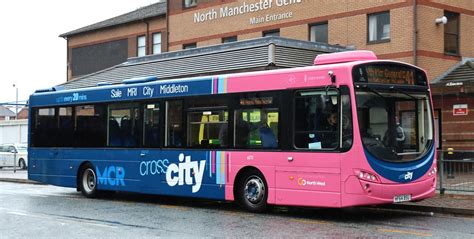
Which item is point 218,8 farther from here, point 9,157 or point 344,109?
point 344,109

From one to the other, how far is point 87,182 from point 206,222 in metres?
6.49

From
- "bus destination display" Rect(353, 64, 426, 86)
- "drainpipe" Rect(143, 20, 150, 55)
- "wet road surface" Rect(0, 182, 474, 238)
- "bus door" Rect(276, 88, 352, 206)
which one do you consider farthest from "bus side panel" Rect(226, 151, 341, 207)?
"drainpipe" Rect(143, 20, 150, 55)

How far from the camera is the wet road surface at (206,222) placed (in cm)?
1009

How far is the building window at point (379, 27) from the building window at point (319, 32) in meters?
2.20

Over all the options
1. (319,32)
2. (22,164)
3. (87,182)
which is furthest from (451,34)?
(22,164)

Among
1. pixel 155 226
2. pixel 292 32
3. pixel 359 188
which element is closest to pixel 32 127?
pixel 155 226

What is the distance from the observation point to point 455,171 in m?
14.6

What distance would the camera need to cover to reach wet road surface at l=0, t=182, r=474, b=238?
33.1 ft

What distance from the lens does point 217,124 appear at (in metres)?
13.5

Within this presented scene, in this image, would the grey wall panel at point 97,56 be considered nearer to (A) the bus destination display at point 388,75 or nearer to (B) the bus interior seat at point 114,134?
(B) the bus interior seat at point 114,134

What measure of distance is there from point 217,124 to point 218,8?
18951mm

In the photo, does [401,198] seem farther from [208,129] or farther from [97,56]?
[97,56]

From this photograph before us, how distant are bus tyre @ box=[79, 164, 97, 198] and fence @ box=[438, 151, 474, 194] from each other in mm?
9093

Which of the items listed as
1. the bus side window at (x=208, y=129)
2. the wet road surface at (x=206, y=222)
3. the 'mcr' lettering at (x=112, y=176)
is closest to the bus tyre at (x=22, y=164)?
the wet road surface at (x=206, y=222)
